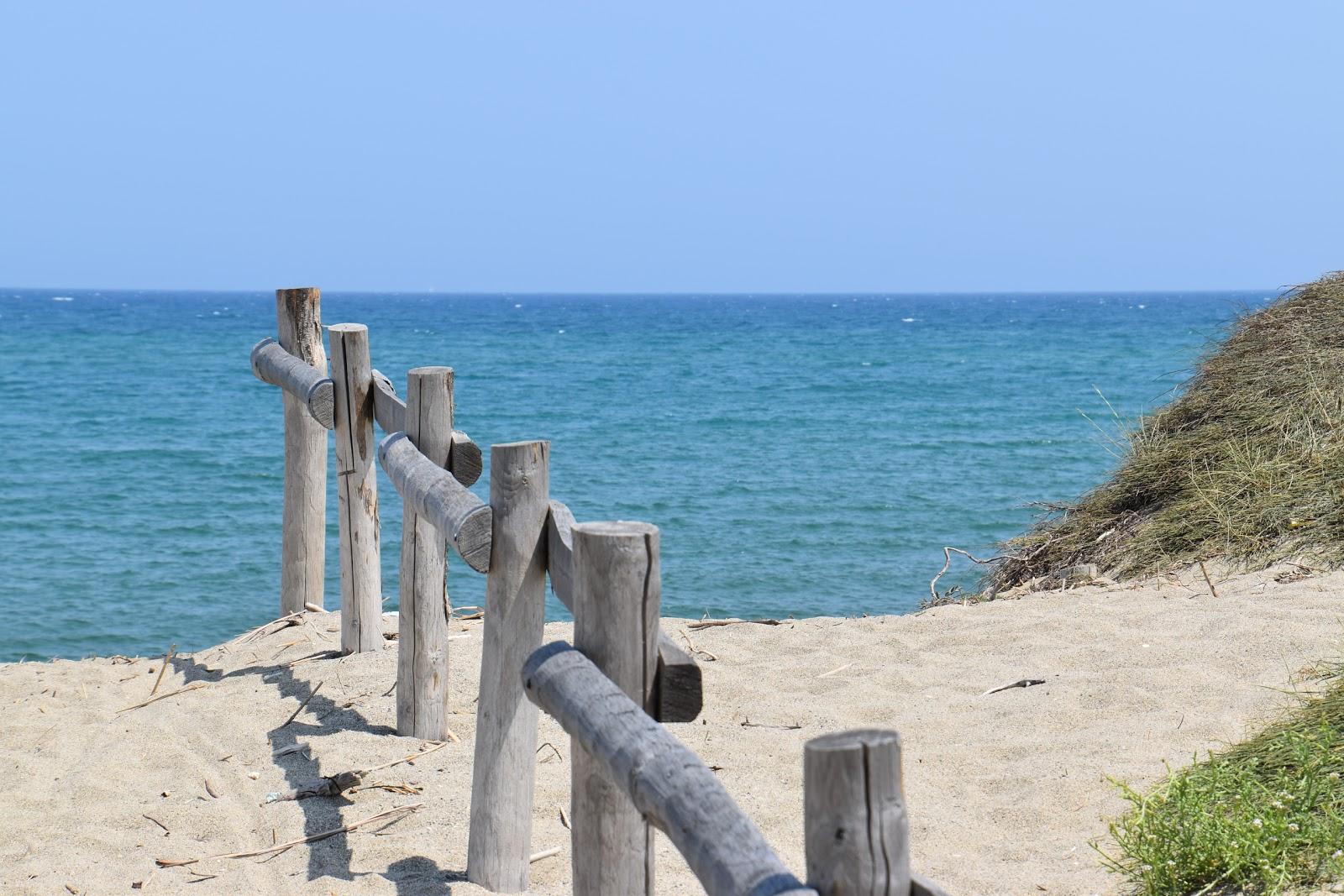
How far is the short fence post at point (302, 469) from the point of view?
5703 millimetres

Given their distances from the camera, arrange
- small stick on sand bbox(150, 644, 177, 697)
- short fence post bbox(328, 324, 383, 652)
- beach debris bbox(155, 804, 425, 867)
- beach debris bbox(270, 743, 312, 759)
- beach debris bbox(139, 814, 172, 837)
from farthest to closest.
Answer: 1. small stick on sand bbox(150, 644, 177, 697)
2. short fence post bbox(328, 324, 383, 652)
3. beach debris bbox(270, 743, 312, 759)
4. beach debris bbox(139, 814, 172, 837)
5. beach debris bbox(155, 804, 425, 867)

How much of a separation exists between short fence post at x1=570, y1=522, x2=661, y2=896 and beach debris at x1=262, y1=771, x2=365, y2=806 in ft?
5.68

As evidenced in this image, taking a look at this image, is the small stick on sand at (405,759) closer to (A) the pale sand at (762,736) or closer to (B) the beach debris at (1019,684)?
(A) the pale sand at (762,736)

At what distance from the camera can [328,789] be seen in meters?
3.99

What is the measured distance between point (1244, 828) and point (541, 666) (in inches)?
65.4

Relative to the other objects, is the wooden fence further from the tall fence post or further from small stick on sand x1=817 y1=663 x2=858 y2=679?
small stick on sand x1=817 y1=663 x2=858 y2=679

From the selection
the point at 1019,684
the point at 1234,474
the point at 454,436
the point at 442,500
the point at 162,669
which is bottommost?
the point at 162,669

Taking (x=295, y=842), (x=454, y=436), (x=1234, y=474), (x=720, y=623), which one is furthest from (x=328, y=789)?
(x=1234, y=474)

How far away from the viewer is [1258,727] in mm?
3795

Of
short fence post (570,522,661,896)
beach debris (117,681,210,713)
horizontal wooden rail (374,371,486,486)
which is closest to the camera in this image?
short fence post (570,522,661,896)

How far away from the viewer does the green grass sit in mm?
2688

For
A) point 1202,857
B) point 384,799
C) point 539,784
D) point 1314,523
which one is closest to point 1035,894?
point 1202,857

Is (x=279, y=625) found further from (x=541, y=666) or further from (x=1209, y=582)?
(x=1209, y=582)

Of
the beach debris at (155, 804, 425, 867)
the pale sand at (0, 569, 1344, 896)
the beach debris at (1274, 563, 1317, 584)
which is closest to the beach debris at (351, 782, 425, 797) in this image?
the pale sand at (0, 569, 1344, 896)
